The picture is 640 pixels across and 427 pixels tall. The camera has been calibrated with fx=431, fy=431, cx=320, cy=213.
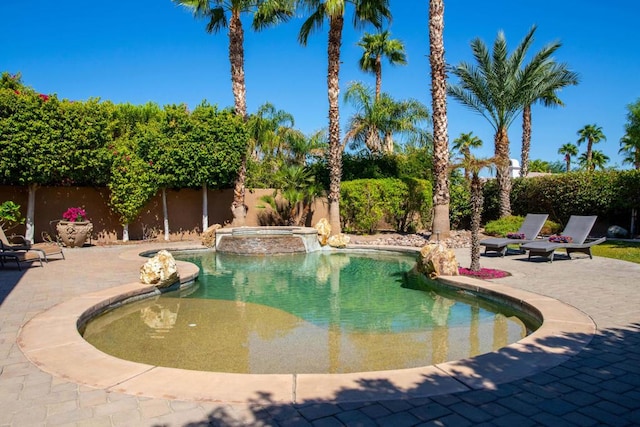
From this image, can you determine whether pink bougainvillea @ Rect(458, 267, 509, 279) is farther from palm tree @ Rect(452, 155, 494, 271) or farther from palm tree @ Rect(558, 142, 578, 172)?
palm tree @ Rect(558, 142, 578, 172)

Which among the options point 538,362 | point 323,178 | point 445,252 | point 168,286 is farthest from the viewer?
point 323,178

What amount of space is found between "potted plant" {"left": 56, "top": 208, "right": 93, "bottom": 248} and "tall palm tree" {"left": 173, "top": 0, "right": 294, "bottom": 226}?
6030mm

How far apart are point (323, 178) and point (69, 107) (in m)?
11.8

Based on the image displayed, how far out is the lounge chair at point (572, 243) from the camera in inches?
431

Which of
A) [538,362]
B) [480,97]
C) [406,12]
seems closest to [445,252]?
[538,362]

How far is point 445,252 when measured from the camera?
9180 millimetres

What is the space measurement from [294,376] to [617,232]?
62.0 feet

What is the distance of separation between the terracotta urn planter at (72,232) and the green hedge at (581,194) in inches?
763

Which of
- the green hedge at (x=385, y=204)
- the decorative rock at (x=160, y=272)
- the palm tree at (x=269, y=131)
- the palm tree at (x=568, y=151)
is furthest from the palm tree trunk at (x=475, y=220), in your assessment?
the palm tree at (x=568, y=151)

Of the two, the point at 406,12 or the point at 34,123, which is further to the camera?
the point at 406,12

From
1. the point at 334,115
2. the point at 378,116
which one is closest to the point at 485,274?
the point at 334,115

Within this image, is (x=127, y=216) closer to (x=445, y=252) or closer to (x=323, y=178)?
(x=323, y=178)

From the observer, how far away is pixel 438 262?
908 centimetres

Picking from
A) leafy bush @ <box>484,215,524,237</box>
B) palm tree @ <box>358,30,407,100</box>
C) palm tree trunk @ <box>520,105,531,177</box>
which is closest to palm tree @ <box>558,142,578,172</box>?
palm tree trunk @ <box>520,105,531,177</box>
